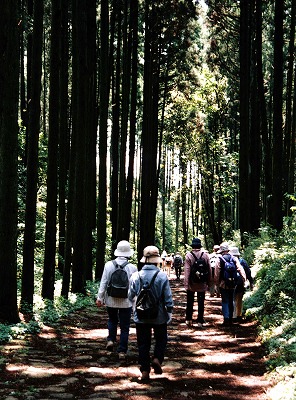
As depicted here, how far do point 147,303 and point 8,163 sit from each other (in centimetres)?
428

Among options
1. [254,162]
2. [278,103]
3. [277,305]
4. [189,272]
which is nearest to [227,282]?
[189,272]

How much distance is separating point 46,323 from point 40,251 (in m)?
9.80

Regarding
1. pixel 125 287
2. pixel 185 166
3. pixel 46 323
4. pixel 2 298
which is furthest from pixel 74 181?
pixel 185 166

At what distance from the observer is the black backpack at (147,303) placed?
21.1 ft

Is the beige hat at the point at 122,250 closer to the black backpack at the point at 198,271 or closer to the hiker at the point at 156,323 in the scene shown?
the hiker at the point at 156,323

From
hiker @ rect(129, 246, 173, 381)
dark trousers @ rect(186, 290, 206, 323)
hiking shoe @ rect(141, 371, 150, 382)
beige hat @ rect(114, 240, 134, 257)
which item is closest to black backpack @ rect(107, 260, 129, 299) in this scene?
beige hat @ rect(114, 240, 134, 257)

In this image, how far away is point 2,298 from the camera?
366 inches

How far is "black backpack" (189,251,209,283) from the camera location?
36.6 ft

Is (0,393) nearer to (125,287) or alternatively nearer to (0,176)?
(125,287)

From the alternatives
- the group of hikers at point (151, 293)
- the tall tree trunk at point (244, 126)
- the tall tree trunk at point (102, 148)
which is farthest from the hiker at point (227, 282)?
the tall tree trunk at point (244, 126)

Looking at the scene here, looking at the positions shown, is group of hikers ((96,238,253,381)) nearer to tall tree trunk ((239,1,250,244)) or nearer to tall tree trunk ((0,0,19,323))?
tall tree trunk ((0,0,19,323))

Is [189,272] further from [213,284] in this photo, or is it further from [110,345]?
[110,345]

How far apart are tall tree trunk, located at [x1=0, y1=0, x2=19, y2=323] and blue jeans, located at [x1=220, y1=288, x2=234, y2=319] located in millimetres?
4421

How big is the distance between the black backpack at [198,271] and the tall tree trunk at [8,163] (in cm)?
381
